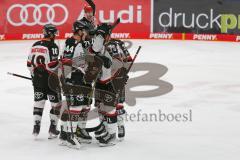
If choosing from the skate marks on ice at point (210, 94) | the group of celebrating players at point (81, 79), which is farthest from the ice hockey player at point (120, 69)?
the skate marks on ice at point (210, 94)

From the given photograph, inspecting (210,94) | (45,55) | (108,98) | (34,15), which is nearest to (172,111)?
(210,94)

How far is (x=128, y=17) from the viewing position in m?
22.2

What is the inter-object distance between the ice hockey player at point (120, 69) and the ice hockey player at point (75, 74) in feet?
1.67

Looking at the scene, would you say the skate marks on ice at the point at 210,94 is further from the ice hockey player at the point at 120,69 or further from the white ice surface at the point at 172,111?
the ice hockey player at the point at 120,69

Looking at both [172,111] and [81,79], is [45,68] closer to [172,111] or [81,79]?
[81,79]

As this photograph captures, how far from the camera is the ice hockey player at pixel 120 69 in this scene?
27.9 feet

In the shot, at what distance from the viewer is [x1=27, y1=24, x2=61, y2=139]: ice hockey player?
27.8 ft

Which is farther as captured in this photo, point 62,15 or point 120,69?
point 62,15

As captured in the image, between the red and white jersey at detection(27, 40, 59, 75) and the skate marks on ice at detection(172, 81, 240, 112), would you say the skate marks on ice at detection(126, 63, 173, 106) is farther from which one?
the red and white jersey at detection(27, 40, 59, 75)

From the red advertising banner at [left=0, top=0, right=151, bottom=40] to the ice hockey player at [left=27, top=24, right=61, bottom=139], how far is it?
1324cm

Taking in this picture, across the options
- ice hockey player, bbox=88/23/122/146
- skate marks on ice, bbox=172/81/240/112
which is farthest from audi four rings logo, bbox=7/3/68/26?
ice hockey player, bbox=88/23/122/146

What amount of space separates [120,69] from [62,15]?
13400 mm

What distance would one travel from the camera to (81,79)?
8102 millimetres

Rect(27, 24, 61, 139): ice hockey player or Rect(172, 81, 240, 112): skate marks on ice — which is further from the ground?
Rect(27, 24, 61, 139): ice hockey player
